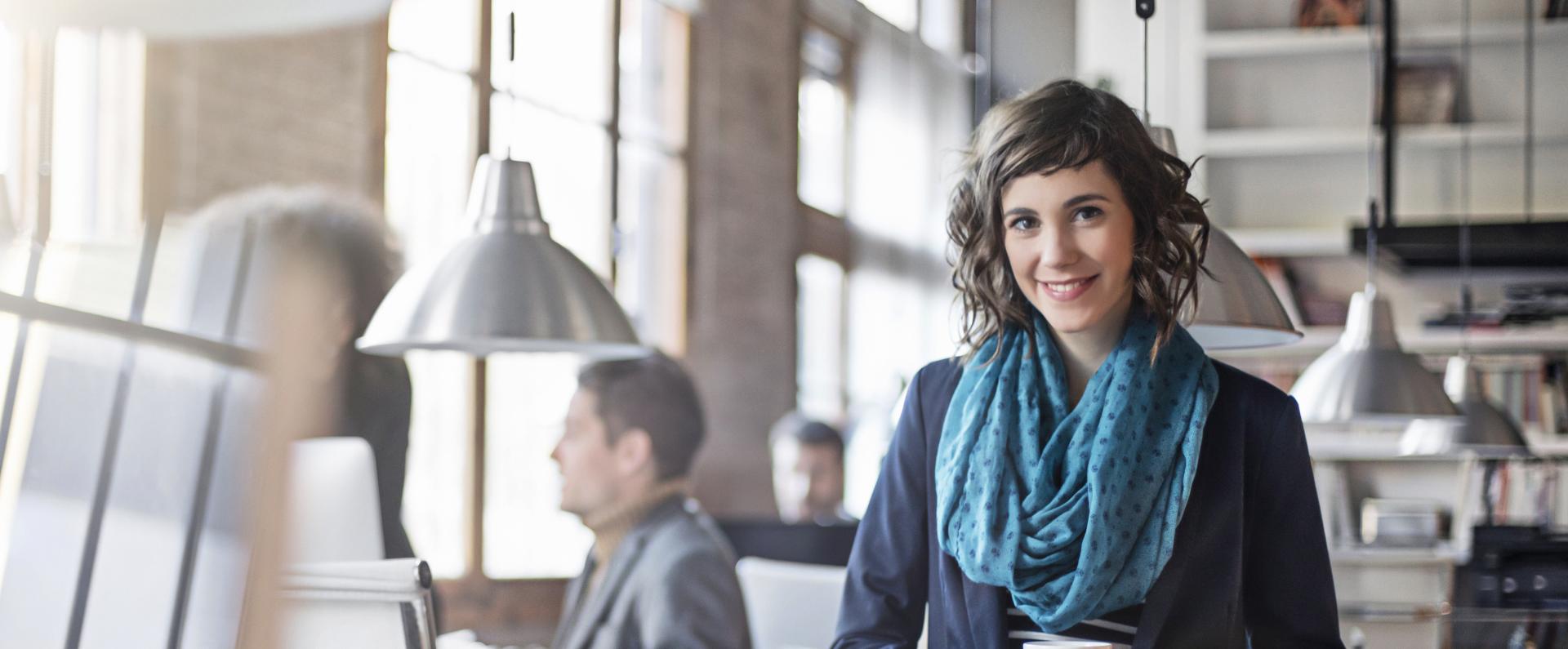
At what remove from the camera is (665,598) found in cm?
276

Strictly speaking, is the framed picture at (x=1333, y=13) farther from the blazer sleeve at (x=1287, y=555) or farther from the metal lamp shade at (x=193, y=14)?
the metal lamp shade at (x=193, y=14)

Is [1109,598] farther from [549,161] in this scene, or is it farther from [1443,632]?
[549,161]

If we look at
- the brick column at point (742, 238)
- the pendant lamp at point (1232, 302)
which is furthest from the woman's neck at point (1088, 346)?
the brick column at point (742, 238)

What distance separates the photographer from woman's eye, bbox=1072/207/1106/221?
4.51ft

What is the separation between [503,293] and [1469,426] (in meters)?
3.45

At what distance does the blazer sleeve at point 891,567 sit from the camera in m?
1.44

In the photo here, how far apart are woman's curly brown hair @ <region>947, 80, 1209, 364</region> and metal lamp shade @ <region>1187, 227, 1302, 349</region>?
1.49 feet

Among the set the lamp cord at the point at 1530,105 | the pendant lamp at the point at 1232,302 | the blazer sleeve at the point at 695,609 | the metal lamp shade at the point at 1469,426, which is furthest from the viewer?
the lamp cord at the point at 1530,105

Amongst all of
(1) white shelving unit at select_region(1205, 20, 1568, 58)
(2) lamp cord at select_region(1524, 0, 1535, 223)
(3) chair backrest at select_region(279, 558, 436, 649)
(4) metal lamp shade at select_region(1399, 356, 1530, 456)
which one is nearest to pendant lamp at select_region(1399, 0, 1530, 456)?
(4) metal lamp shade at select_region(1399, 356, 1530, 456)

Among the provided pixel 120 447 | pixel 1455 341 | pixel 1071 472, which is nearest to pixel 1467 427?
pixel 1455 341

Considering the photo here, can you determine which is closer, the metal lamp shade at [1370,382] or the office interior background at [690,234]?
the office interior background at [690,234]

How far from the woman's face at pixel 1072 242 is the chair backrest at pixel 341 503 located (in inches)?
24.6

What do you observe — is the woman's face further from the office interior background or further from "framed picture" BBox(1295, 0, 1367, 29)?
"framed picture" BBox(1295, 0, 1367, 29)

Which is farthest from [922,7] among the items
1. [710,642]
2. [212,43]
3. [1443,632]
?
[710,642]
